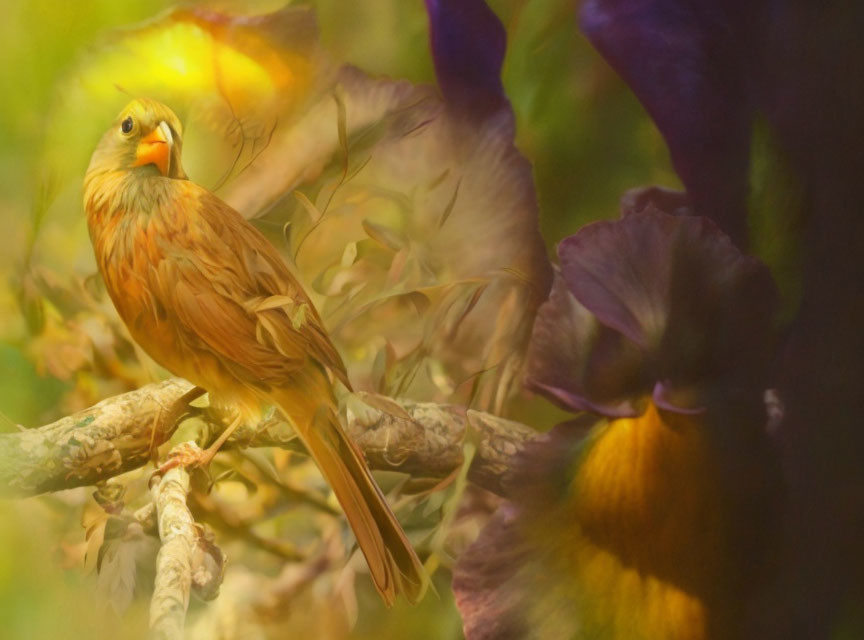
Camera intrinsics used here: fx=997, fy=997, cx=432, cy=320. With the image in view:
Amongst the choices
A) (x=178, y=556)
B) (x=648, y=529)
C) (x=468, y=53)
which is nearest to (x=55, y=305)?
(x=178, y=556)

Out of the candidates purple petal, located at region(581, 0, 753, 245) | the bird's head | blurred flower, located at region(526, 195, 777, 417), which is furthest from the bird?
purple petal, located at region(581, 0, 753, 245)

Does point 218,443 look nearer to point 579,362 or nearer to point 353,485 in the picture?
point 353,485

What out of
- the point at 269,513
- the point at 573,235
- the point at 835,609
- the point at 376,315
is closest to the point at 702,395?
Result: the point at 573,235

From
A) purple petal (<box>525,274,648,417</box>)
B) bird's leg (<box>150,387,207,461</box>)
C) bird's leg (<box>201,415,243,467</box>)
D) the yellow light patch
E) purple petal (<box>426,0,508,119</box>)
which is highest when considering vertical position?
purple petal (<box>426,0,508,119</box>)

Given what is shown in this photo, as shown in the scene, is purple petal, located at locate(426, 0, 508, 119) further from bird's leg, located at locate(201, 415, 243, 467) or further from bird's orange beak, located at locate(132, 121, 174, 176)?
bird's leg, located at locate(201, 415, 243, 467)

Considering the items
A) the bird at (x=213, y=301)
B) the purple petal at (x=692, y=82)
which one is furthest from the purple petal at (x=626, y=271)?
the bird at (x=213, y=301)
